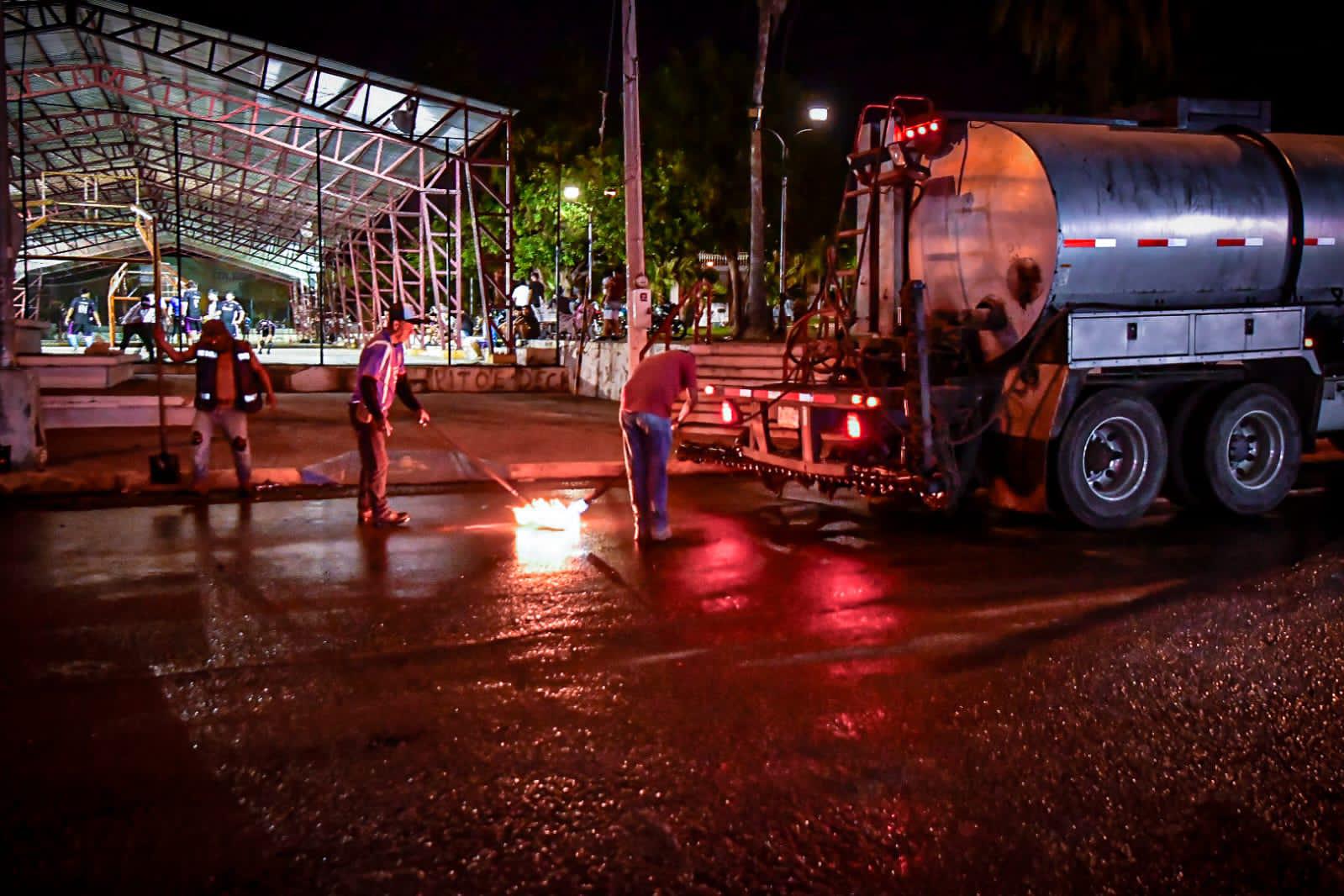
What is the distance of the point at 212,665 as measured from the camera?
572cm

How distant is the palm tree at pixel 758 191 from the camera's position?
24594 millimetres

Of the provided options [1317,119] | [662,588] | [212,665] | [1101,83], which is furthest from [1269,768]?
[1317,119]

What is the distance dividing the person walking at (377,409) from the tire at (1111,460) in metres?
5.12

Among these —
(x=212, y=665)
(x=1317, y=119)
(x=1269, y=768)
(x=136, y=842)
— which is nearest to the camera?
(x=136, y=842)

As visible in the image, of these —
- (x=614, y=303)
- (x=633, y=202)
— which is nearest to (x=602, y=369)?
(x=614, y=303)

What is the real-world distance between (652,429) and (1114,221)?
398 centimetres

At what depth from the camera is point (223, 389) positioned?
35.5 feet

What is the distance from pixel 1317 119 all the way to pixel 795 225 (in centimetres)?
1796

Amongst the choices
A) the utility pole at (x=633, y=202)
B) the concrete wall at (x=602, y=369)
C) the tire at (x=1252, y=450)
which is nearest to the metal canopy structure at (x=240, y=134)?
the concrete wall at (x=602, y=369)

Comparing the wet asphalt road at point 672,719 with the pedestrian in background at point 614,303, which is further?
the pedestrian in background at point 614,303

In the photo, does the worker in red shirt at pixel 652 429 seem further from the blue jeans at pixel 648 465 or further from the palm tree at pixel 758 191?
the palm tree at pixel 758 191

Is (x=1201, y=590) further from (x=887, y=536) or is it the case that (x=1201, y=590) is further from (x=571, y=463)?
(x=571, y=463)

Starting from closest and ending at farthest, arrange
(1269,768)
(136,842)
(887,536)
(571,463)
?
1. (136,842)
2. (1269,768)
3. (887,536)
4. (571,463)

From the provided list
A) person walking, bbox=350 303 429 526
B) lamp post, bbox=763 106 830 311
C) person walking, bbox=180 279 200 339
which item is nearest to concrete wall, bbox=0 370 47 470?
person walking, bbox=350 303 429 526
